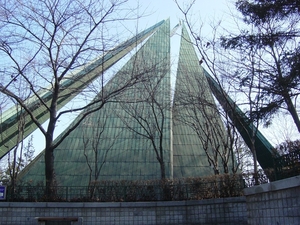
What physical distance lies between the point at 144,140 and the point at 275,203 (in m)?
13.1

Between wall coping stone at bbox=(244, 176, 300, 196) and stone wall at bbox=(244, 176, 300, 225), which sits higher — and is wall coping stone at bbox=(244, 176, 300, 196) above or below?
above

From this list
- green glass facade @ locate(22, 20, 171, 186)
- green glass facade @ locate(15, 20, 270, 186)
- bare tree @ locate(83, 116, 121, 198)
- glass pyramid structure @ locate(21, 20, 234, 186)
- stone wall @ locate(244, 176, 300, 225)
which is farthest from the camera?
bare tree @ locate(83, 116, 121, 198)

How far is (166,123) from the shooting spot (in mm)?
19859

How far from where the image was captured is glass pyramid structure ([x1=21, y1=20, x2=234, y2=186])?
16.0m

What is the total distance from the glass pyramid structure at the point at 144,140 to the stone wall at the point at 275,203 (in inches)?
260

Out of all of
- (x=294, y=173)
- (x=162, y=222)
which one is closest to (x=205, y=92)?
(x=162, y=222)

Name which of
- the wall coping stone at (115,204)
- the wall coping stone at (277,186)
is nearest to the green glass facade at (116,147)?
the wall coping stone at (115,204)

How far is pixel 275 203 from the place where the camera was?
747 centimetres

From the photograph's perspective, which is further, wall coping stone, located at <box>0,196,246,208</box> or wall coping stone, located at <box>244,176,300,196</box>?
wall coping stone, located at <box>0,196,246,208</box>

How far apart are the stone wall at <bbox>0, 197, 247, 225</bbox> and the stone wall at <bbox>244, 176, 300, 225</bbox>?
2090 millimetres

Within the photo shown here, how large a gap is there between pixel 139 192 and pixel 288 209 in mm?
5880

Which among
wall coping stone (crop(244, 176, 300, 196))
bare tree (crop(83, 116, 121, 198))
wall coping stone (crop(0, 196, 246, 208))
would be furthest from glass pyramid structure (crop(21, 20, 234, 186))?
wall coping stone (crop(244, 176, 300, 196))

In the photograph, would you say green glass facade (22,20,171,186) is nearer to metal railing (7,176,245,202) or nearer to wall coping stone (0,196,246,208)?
metal railing (7,176,245,202)

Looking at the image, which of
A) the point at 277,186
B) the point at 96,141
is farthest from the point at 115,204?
the point at 96,141
